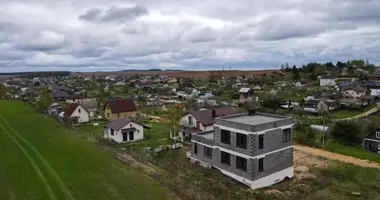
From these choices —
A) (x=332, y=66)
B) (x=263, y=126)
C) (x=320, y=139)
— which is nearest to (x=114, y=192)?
(x=263, y=126)

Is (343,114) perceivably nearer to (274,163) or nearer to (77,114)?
(274,163)

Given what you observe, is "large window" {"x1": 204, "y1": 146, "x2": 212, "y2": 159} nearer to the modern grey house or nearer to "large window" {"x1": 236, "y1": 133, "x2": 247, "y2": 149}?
the modern grey house

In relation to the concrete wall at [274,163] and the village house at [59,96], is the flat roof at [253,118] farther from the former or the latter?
the village house at [59,96]

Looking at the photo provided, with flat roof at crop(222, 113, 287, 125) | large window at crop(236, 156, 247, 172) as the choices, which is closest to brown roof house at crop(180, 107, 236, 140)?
flat roof at crop(222, 113, 287, 125)

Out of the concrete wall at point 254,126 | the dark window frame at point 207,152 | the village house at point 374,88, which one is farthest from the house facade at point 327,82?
the dark window frame at point 207,152

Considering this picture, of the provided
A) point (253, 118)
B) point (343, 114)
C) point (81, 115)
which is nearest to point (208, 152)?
point (253, 118)

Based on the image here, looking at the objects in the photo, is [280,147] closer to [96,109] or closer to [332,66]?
[96,109]
